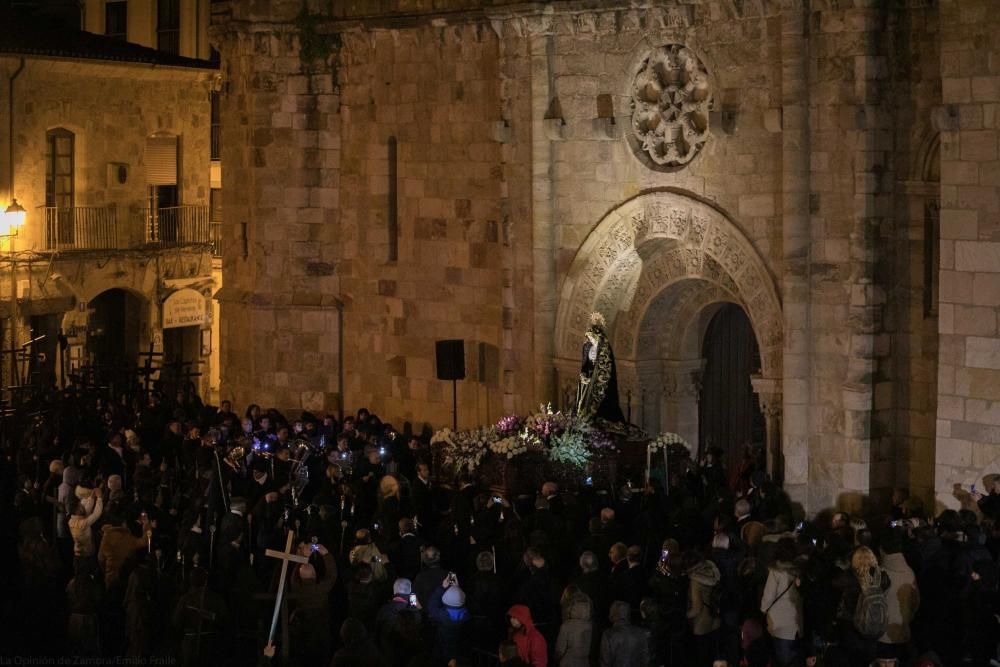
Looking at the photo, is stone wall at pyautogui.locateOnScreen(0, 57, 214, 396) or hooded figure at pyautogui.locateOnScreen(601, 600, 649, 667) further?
stone wall at pyautogui.locateOnScreen(0, 57, 214, 396)

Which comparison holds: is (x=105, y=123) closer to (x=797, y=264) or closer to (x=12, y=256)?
(x=12, y=256)

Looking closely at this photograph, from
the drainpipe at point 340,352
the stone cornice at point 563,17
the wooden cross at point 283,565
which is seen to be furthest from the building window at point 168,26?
the wooden cross at point 283,565

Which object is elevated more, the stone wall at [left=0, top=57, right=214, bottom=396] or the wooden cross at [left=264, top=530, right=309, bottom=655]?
the stone wall at [left=0, top=57, right=214, bottom=396]

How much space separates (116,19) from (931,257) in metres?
22.8

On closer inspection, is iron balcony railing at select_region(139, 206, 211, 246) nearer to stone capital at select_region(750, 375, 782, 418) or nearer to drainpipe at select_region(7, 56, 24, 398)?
drainpipe at select_region(7, 56, 24, 398)

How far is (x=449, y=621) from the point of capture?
18.1 meters

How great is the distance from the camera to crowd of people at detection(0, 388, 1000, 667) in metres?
17.5

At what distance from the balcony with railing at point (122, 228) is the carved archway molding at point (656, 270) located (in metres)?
12.7

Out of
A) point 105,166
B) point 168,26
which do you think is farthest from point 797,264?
point 168,26

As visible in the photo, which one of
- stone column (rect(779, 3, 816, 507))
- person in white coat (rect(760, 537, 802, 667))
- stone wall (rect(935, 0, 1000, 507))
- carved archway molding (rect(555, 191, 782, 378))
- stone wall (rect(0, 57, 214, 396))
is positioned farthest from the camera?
stone wall (rect(0, 57, 214, 396))

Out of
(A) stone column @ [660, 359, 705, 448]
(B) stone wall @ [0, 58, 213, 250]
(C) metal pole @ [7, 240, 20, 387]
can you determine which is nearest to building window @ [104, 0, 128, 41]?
(B) stone wall @ [0, 58, 213, 250]

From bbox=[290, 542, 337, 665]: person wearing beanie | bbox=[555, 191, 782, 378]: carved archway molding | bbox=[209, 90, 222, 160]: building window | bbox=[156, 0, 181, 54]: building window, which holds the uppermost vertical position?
bbox=[156, 0, 181, 54]: building window

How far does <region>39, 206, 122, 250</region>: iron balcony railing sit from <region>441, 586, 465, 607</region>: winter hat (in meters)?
20.0

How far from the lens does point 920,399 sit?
75.6ft
